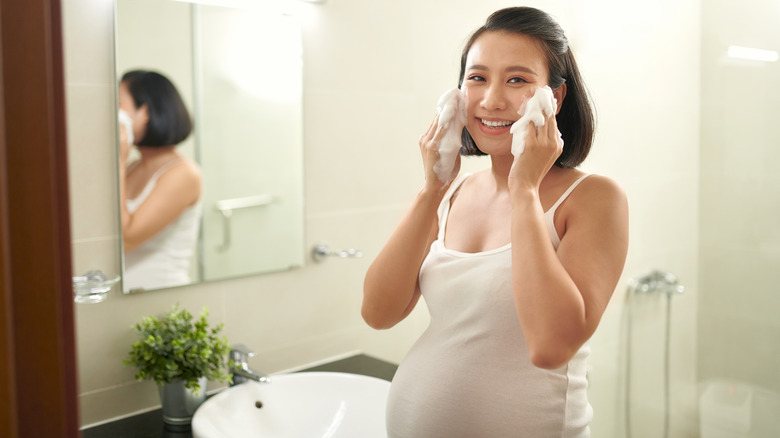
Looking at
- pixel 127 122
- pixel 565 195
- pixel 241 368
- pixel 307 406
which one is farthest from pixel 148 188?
pixel 565 195

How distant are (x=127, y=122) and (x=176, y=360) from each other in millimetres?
434

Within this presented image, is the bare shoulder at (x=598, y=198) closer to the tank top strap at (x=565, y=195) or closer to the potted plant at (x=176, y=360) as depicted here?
the tank top strap at (x=565, y=195)

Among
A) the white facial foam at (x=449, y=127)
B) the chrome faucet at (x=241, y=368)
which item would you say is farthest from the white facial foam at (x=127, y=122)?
the white facial foam at (x=449, y=127)

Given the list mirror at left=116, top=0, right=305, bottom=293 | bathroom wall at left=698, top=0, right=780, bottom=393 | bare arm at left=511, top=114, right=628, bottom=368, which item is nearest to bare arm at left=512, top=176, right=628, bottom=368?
bare arm at left=511, top=114, right=628, bottom=368

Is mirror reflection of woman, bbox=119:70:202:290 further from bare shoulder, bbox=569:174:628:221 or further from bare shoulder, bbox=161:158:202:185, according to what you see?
bare shoulder, bbox=569:174:628:221

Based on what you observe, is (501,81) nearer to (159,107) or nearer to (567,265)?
(567,265)

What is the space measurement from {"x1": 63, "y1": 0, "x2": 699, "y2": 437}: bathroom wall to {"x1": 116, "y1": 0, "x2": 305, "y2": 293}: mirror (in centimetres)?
3

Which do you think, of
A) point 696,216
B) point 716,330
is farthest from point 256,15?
point 716,330

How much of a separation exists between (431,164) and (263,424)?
62 cm

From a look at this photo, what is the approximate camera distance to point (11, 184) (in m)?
0.33

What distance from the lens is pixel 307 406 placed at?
136cm

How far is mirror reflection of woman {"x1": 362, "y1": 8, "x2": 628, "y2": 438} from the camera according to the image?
2.93 ft

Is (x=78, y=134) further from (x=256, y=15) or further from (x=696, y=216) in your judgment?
(x=696, y=216)

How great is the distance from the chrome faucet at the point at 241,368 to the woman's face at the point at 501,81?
0.64 m
